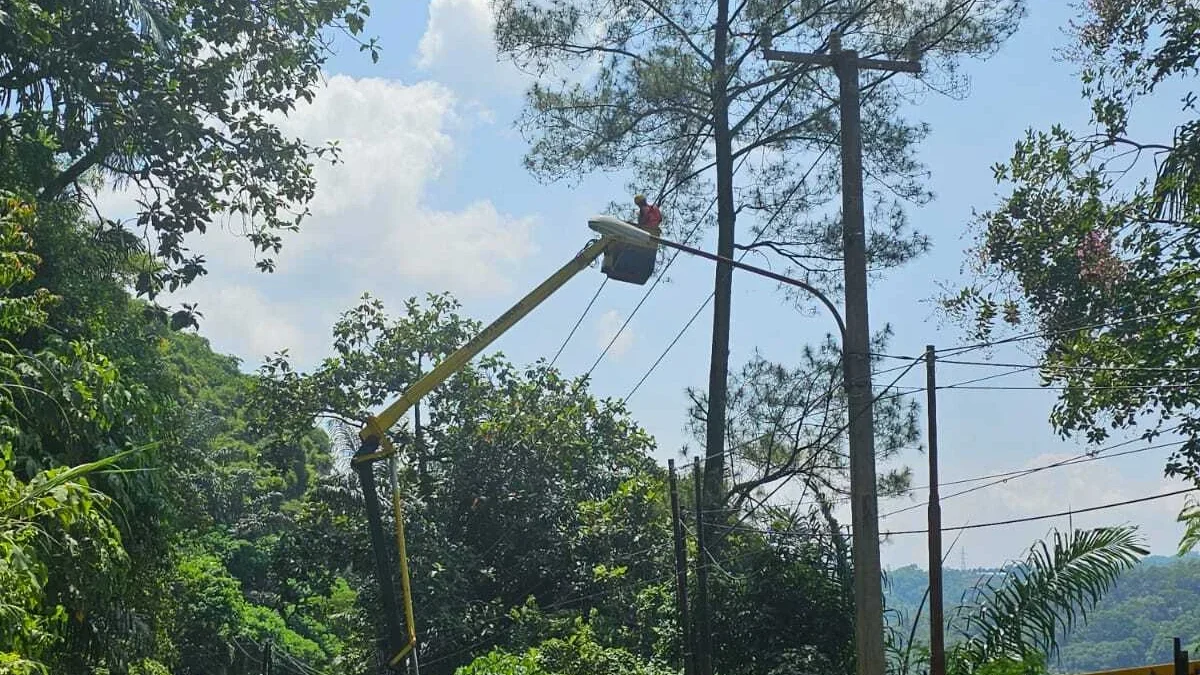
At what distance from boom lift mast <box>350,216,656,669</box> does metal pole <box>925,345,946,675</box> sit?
2.73 m

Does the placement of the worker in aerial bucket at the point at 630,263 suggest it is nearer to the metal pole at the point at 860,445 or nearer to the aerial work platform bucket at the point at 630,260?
the aerial work platform bucket at the point at 630,260

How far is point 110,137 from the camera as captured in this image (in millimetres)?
17078

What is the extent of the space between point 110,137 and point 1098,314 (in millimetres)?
12624

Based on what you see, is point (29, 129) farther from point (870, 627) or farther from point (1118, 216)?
point (1118, 216)

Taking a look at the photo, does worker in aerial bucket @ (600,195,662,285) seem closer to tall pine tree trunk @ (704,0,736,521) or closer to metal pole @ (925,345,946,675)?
metal pole @ (925,345,946,675)

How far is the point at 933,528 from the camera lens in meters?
12.0

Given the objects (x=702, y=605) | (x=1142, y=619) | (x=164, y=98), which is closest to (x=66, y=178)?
(x=164, y=98)

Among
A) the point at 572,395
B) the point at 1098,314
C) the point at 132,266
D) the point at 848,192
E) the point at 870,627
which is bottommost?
the point at 870,627

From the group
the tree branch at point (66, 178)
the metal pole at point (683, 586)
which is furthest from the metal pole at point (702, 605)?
the tree branch at point (66, 178)

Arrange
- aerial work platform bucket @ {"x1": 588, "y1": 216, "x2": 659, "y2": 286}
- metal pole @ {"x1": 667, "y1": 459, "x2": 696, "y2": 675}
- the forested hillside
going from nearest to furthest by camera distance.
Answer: aerial work platform bucket @ {"x1": 588, "y1": 216, "x2": 659, "y2": 286}, metal pole @ {"x1": 667, "y1": 459, "x2": 696, "y2": 675}, the forested hillside

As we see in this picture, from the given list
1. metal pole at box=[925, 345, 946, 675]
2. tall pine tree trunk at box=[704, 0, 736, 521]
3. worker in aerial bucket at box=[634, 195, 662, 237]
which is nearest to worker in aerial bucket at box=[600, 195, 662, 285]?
worker in aerial bucket at box=[634, 195, 662, 237]

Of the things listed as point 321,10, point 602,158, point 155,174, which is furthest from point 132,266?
point 602,158

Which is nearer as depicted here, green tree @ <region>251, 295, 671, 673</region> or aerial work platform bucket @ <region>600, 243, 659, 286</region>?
aerial work platform bucket @ <region>600, 243, 659, 286</region>

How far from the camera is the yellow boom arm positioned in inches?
492
